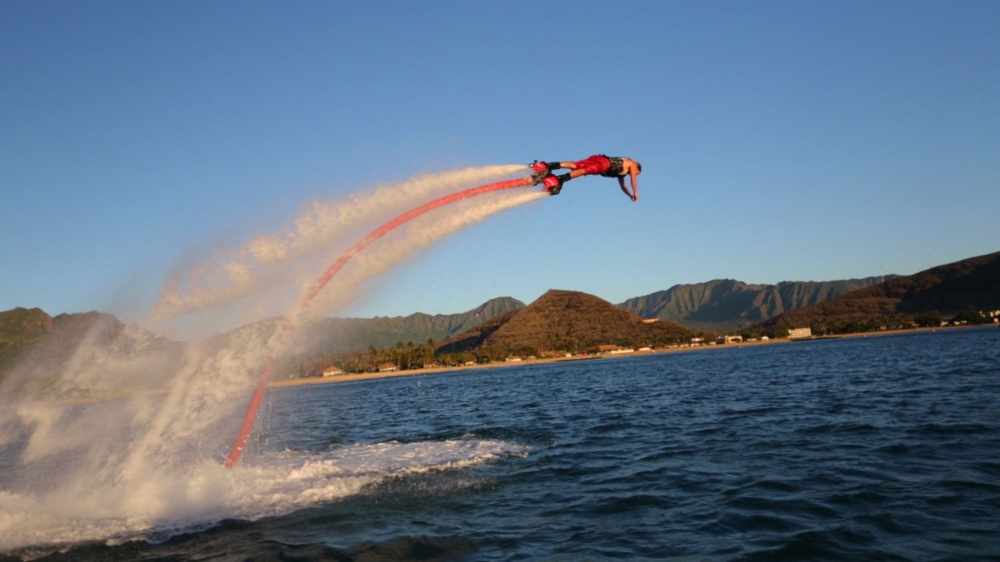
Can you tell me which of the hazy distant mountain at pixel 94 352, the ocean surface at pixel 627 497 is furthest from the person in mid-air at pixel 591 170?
the hazy distant mountain at pixel 94 352

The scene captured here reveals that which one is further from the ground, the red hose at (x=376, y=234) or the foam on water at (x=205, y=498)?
the red hose at (x=376, y=234)

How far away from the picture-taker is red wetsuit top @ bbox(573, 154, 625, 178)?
16938mm

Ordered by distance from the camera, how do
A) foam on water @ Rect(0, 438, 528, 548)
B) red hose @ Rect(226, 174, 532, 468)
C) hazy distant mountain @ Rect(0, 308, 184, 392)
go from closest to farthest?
foam on water @ Rect(0, 438, 528, 548) < red hose @ Rect(226, 174, 532, 468) < hazy distant mountain @ Rect(0, 308, 184, 392)

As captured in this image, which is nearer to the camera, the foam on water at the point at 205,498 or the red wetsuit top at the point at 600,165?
the foam on water at the point at 205,498

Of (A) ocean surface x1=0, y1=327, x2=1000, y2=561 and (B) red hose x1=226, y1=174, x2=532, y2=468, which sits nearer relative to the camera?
(A) ocean surface x1=0, y1=327, x2=1000, y2=561

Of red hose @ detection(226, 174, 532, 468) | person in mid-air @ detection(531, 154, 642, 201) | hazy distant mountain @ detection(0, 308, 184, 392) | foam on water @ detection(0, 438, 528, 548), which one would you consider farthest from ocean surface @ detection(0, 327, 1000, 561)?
person in mid-air @ detection(531, 154, 642, 201)

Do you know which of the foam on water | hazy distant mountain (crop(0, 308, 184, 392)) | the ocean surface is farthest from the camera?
hazy distant mountain (crop(0, 308, 184, 392))

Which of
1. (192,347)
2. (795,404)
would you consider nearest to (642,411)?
(795,404)

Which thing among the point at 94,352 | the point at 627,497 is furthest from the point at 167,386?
the point at 627,497

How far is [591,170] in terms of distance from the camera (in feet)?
55.8

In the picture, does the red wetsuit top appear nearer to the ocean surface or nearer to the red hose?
the red hose

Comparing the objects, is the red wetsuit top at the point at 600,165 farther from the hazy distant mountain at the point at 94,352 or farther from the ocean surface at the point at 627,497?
the hazy distant mountain at the point at 94,352

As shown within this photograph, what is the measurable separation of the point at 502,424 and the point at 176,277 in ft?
51.7

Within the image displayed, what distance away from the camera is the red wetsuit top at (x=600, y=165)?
1694 cm
